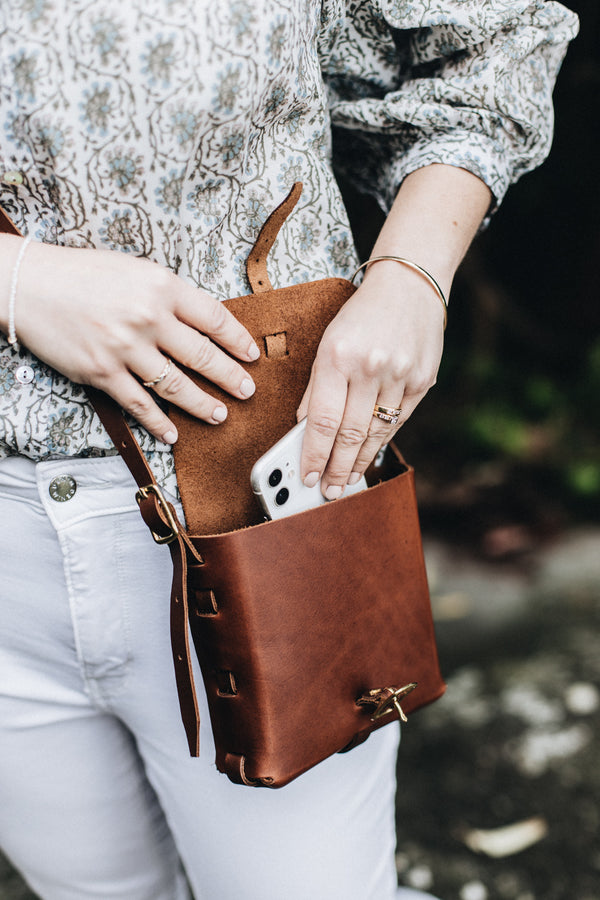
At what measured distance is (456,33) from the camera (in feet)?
2.74

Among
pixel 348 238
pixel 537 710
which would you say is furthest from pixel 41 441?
pixel 537 710

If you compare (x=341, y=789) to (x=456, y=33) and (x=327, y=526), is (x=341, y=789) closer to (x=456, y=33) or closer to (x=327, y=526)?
(x=327, y=526)

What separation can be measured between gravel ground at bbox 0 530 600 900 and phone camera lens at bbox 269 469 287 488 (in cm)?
133

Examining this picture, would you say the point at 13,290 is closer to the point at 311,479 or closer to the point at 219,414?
the point at 219,414

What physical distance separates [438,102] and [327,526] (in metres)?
0.52

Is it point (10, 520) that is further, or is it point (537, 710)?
point (537, 710)

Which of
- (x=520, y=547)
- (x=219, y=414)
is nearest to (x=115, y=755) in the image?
(x=219, y=414)

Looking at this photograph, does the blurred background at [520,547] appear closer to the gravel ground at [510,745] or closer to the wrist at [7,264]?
the gravel ground at [510,745]

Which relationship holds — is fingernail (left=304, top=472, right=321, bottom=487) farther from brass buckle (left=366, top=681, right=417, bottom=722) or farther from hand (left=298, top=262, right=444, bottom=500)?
brass buckle (left=366, top=681, right=417, bottom=722)

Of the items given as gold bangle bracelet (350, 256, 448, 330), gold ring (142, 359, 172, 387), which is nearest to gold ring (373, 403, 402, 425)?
gold bangle bracelet (350, 256, 448, 330)

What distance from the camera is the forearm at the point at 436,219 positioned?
2.66 ft

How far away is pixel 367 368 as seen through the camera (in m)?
0.73

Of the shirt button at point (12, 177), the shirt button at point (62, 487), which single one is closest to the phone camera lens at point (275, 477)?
the shirt button at point (62, 487)

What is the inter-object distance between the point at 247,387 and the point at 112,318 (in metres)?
0.16
